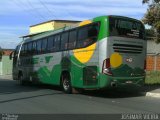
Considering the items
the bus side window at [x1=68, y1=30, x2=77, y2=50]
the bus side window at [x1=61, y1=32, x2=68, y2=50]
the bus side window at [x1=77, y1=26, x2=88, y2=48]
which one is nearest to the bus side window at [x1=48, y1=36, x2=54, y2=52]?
the bus side window at [x1=61, y1=32, x2=68, y2=50]

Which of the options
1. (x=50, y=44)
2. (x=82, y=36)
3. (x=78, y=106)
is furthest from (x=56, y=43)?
(x=78, y=106)

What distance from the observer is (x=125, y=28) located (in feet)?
59.7

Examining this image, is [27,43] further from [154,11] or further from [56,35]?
[154,11]

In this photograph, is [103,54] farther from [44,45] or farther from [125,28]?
[44,45]

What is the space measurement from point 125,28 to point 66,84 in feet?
14.6

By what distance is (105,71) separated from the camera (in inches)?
698

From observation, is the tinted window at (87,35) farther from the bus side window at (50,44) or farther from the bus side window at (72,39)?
the bus side window at (50,44)

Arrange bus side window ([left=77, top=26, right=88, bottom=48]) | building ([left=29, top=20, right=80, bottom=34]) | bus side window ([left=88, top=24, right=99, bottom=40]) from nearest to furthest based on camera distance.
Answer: bus side window ([left=88, top=24, right=99, bottom=40]) → bus side window ([left=77, top=26, right=88, bottom=48]) → building ([left=29, top=20, right=80, bottom=34])

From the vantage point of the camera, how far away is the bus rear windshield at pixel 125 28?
58.4 feet

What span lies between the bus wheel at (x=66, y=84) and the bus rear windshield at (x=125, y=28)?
12.9 ft

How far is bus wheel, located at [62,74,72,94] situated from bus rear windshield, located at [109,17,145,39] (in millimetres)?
3927

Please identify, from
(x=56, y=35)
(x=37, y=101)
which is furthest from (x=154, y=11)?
(x=37, y=101)

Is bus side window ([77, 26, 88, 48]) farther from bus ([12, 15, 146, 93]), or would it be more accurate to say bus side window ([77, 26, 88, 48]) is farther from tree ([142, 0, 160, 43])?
Result: tree ([142, 0, 160, 43])

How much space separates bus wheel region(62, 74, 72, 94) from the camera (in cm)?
2053
